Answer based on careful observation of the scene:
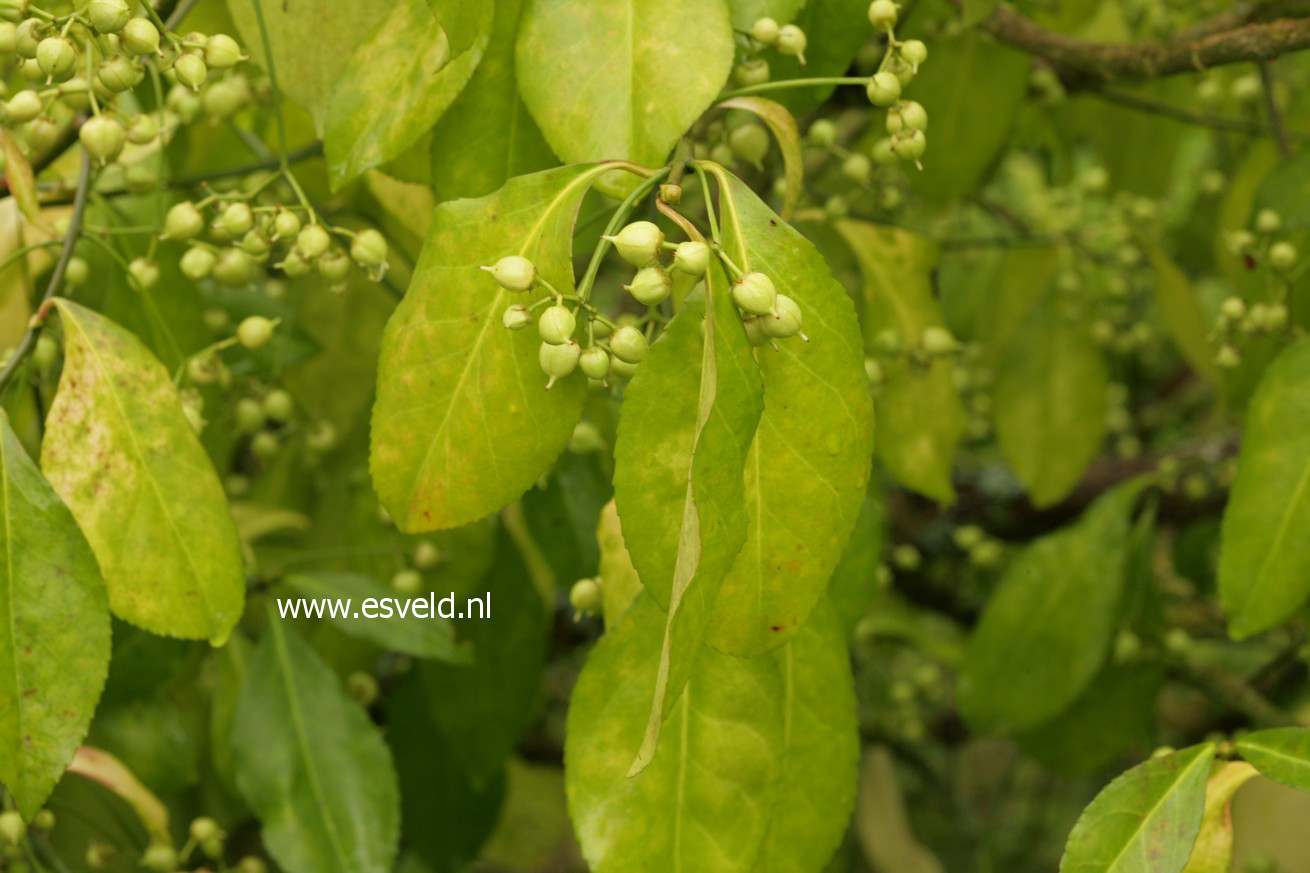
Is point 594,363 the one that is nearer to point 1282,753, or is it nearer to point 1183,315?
point 1282,753

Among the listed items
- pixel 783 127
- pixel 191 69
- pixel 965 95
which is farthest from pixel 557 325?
pixel 965 95

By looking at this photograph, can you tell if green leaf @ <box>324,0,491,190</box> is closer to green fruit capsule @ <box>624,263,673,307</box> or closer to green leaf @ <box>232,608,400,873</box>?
green fruit capsule @ <box>624,263,673,307</box>

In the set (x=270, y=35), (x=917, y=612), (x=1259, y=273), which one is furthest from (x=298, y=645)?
(x=917, y=612)

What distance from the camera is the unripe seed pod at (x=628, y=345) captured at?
74cm

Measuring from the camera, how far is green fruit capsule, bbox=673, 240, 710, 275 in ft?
2.19

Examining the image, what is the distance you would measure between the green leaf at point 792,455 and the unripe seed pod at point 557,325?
0.30ft

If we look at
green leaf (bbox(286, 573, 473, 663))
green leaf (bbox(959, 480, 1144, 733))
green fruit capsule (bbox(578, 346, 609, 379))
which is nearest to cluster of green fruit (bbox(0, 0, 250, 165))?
green fruit capsule (bbox(578, 346, 609, 379))

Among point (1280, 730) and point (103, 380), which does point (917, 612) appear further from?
point (103, 380)

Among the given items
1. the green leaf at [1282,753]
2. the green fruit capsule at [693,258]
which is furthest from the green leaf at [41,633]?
the green leaf at [1282,753]

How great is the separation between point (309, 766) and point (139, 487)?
433 millimetres

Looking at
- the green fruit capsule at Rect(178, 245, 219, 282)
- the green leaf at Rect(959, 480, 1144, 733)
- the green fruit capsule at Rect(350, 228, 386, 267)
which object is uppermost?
the green fruit capsule at Rect(350, 228, 386, 267)

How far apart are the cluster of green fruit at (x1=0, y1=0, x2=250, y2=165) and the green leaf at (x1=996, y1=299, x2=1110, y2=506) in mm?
1134

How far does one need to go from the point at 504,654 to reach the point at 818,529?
0.82 meters

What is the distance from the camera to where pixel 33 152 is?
109cm
